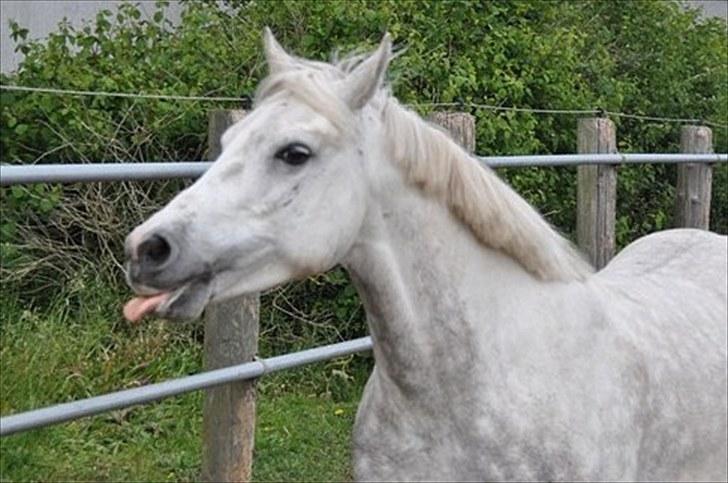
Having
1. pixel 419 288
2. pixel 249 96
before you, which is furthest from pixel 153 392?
pixel 249 96

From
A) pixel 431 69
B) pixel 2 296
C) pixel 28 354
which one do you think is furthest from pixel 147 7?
pixel 28 354

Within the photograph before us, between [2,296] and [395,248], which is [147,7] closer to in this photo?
[2,296]

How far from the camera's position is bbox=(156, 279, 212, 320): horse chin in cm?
→ 317

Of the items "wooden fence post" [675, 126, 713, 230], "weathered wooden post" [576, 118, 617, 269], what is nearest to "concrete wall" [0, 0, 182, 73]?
"wooden fence post" [675, 126, 713, 230]

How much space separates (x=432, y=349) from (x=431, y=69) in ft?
13.0

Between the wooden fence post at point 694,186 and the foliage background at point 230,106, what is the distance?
478 mm

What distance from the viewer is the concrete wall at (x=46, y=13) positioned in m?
10.1

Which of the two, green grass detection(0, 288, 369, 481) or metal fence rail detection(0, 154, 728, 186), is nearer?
metal fence rail detection(0, 154, 728, 186)

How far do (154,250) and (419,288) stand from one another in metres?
0.74

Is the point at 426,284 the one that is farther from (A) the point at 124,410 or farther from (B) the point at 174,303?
(A) the point at 124,410

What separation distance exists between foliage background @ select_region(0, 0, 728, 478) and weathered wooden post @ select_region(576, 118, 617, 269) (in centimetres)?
52

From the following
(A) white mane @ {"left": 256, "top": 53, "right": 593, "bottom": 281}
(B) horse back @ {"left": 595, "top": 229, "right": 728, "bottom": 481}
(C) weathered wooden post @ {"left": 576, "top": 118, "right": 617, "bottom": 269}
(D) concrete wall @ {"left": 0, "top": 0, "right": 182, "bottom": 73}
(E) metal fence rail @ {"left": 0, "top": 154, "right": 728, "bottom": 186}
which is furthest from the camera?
(D) concrete wall @ {"left": 0, "top": 0, "right": 182, "bottom": 73}

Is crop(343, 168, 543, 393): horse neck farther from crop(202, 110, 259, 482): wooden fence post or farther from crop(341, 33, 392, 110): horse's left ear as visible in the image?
crop(202, 110, 259, 482): wooden fence post

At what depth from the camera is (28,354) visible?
5.38m
